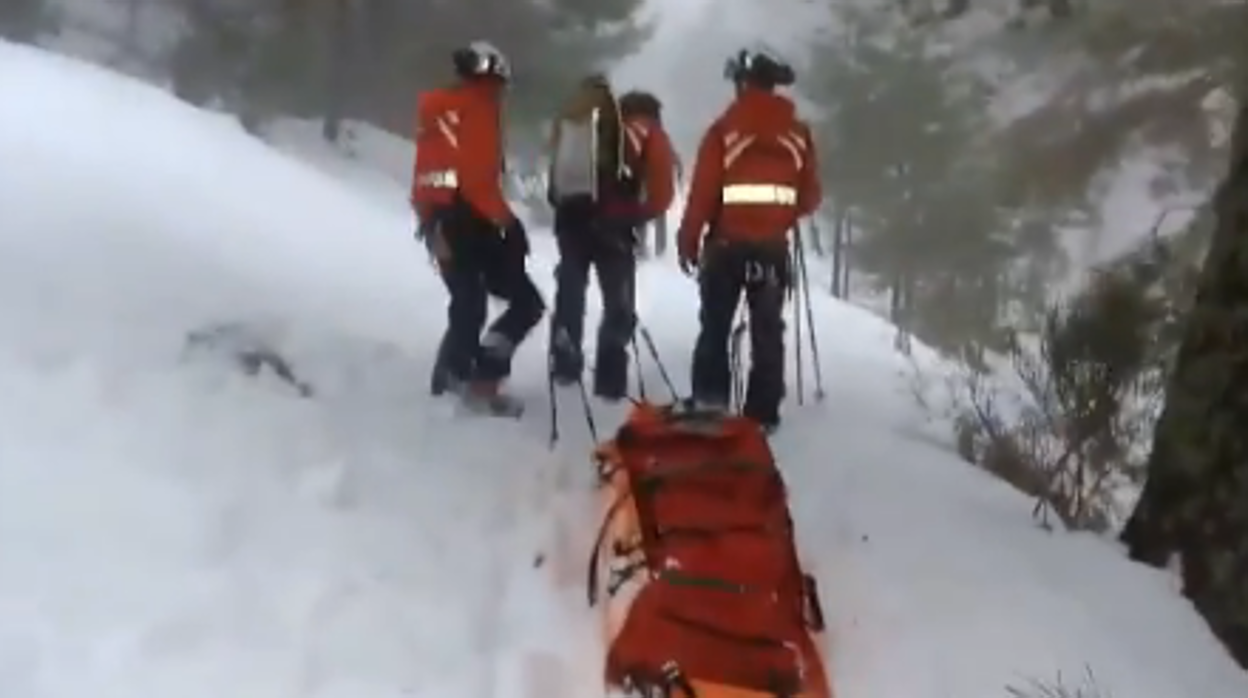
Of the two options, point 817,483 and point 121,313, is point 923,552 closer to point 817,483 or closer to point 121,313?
point 817,483

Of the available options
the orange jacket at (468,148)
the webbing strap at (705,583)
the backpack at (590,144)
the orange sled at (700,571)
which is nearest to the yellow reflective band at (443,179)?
the orange jacket at (468,148)

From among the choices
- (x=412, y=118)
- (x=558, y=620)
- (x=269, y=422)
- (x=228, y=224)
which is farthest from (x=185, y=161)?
(x=412, y=118)

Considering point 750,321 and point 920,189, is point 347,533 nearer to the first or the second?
point 750,321

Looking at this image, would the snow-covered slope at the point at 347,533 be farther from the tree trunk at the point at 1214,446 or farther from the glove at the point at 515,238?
the glove at the point at 515,238

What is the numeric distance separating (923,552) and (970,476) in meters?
1.34

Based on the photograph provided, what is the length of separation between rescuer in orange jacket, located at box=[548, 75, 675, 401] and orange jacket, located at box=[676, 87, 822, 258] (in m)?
0.45

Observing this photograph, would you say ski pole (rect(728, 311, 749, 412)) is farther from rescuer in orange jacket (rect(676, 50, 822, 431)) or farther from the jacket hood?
the jacket hood

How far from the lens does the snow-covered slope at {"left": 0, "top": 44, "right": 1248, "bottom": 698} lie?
457 centimetres

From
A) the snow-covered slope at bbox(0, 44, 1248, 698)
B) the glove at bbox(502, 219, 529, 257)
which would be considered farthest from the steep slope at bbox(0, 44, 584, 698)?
the glove at bbox(502, 219, 529, 257)

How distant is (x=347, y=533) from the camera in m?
5.29

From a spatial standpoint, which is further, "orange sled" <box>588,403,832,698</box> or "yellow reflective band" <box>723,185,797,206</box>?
"yellow reflective band" <box>723,185,797,206</box>

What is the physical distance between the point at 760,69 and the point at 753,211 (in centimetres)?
66

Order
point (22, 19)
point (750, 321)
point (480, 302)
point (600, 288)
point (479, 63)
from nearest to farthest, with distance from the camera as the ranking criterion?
point (479, 63) < point (480, 302) < point (750, 321) < point (600, 288) < point (22, 19)

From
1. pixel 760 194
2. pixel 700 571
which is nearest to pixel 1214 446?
pixel 700 571
